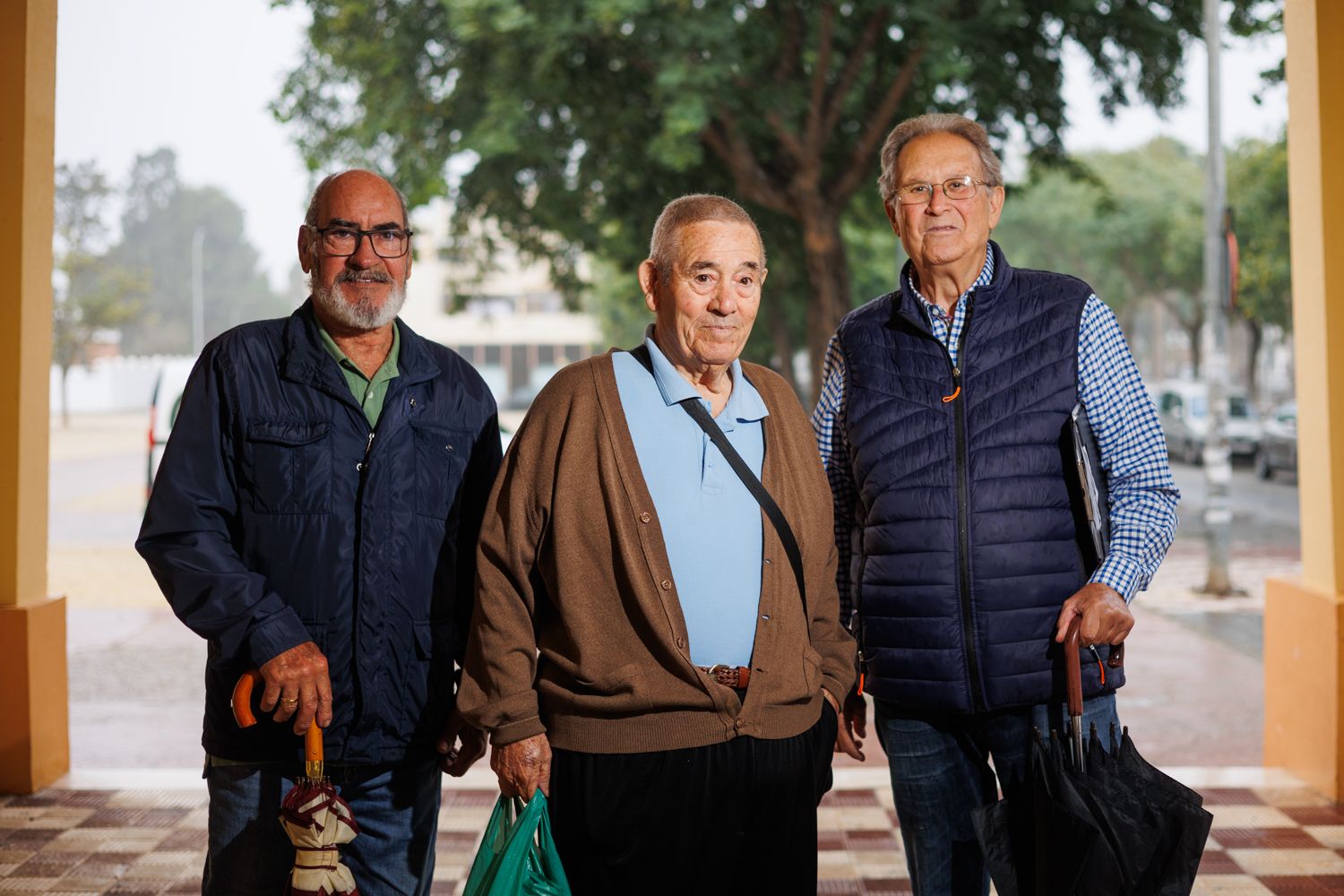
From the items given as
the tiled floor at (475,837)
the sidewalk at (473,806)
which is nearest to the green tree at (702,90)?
the sidewalk at (473,806)

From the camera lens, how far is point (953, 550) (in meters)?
3.11

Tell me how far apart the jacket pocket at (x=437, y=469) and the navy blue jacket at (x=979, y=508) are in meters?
0.93

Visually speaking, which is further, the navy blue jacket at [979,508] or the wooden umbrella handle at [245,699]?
the navy blue jacket at [979,508]

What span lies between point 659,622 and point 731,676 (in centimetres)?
20

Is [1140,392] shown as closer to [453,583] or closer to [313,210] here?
[453,583]

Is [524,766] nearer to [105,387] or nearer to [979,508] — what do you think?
[979,508]

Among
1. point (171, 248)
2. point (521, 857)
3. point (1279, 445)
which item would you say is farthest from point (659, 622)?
point (171, 248)

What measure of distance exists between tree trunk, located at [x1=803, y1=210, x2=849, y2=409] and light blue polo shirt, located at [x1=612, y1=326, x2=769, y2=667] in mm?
10965

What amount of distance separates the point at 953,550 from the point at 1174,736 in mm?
5573

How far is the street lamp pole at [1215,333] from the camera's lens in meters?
13.5

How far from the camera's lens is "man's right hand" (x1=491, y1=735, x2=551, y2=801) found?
111 inches

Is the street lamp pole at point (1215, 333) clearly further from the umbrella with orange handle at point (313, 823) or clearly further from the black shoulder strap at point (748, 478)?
the umbrella with orange handle at point (313, 823)

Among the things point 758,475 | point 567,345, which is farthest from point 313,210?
point 567,345

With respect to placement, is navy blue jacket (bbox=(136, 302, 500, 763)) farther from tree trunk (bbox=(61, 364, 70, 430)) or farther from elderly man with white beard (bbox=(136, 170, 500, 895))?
tree trunk (bbox=(61, 364, 70, 430))
